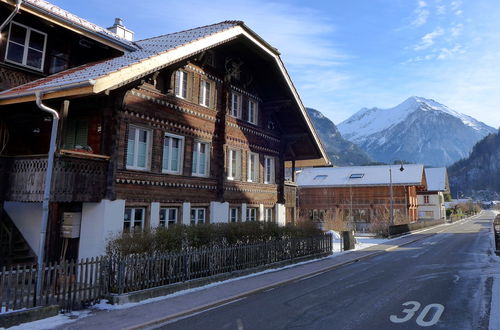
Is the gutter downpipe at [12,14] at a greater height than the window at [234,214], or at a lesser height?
greater

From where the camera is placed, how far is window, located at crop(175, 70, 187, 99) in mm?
16875

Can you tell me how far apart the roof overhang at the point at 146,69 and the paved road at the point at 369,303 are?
6524mm

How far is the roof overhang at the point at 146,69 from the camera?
34.1ft

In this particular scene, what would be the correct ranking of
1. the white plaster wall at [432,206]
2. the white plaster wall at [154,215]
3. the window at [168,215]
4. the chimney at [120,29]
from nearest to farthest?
the white plaster wall at [154,215], the window at [168,215], the chimney at [120,29], the white plaster wall at [432,206]

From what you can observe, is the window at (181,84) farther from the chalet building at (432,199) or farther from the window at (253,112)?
the chalet building at (432,199)

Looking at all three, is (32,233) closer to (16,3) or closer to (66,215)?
(66,215)

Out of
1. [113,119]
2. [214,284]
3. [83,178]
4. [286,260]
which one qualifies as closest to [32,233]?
[83,178]

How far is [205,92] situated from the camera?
18.9 meters

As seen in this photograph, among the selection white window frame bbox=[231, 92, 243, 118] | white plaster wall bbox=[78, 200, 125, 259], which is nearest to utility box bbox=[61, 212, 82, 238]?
white plaster wall bbox=[78, 200, 125, 259]

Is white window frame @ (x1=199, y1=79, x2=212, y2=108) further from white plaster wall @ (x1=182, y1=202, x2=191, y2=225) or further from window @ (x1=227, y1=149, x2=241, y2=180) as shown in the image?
white plaster wall @ (x1=182, y1=202, x2=191, y2=225)

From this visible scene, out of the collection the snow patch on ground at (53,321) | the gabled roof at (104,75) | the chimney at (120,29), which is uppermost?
the chimney at (120,29)

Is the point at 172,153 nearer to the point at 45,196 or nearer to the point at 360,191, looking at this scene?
the point at 45,196

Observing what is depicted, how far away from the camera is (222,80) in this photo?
1980 centimetres

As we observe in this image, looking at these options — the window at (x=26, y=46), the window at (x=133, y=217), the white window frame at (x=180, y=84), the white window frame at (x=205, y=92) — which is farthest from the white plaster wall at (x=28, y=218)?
the white window frame at (x=205, y=92)
